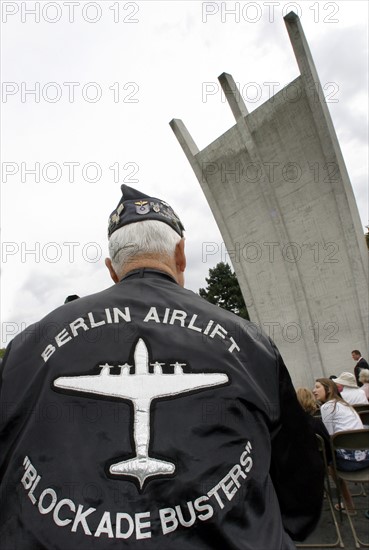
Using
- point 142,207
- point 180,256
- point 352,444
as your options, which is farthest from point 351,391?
point 142,207

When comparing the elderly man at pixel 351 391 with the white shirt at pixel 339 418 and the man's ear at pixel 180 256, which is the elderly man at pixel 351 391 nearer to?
the white shirt at pixel 339 418

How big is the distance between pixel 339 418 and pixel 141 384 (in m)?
4.09

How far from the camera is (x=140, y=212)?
A: 59.9 inches

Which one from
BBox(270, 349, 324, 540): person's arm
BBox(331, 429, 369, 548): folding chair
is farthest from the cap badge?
BBox(331, 429, 369, 548): folding chair

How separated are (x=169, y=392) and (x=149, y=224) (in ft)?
2.05

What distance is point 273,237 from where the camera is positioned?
14828 millimetres

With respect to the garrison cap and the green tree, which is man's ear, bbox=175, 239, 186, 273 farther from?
the green tree

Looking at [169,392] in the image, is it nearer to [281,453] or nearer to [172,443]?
[172,443]

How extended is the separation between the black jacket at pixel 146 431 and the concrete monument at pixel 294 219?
12134 millimetres

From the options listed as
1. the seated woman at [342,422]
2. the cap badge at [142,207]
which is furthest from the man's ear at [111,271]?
the seated woman at [342,422]

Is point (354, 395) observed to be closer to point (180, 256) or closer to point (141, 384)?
point (180, 256)

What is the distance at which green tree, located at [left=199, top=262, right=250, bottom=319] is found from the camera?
45.8 meters

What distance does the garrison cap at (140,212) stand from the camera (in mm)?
1512

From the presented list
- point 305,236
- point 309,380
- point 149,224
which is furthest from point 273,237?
point 149,224
